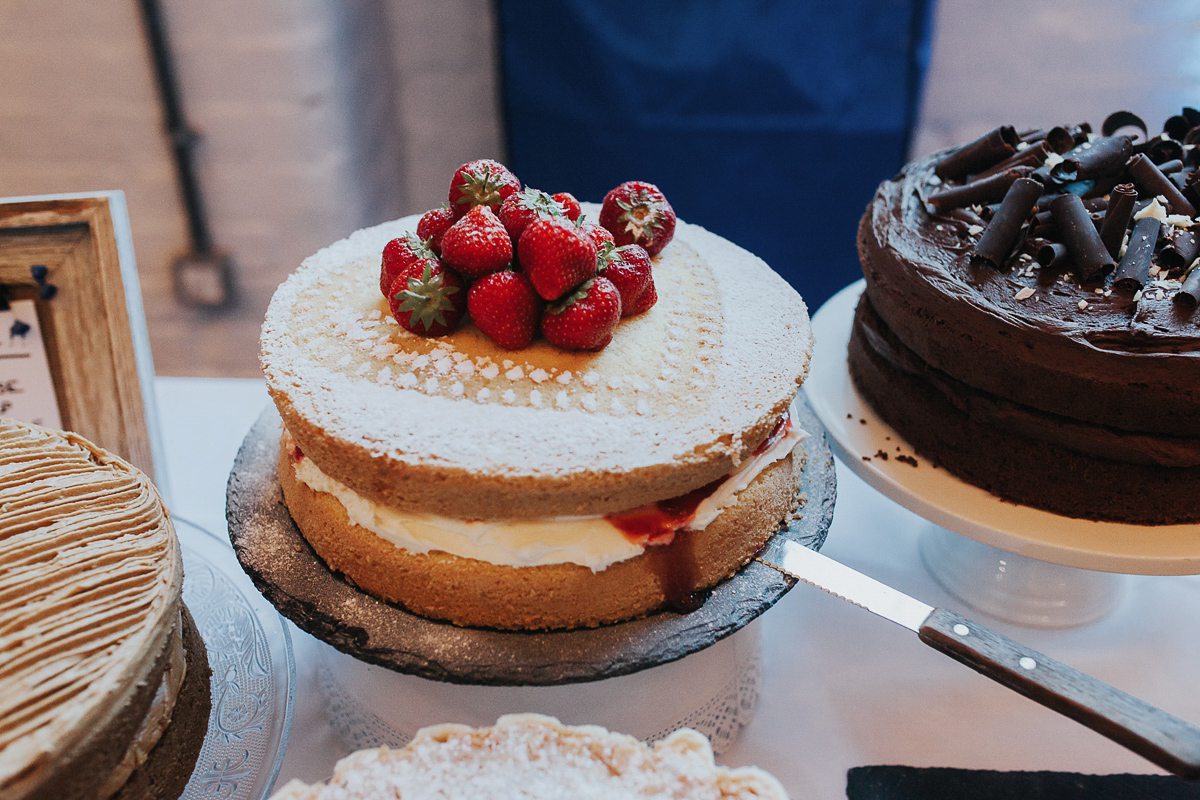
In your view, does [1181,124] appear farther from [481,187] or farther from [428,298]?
[428,298]

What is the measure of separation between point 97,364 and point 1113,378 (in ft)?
5.47

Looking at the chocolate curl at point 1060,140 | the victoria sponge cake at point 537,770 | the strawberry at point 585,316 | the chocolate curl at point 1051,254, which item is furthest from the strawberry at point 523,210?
the chocolate curl at point 1060,140

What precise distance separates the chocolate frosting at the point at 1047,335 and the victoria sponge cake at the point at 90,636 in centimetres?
119

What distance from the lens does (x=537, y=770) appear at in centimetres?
96

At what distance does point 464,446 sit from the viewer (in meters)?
1.14

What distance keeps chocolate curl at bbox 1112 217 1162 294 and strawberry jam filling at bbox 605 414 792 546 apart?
0.76 meters

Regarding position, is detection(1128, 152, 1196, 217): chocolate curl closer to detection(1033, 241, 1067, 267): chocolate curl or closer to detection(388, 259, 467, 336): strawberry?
detection(1033, 241, 1067, 267): chocolate curl

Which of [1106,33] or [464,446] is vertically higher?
[1106,33]

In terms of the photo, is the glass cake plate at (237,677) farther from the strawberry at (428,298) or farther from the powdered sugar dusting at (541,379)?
the strawberry at (428,298)

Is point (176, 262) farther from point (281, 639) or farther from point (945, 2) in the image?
point (945, 2)

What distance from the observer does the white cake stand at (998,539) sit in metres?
1.38

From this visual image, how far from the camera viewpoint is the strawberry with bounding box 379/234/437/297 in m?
1.32

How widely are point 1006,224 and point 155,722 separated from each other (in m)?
1.46

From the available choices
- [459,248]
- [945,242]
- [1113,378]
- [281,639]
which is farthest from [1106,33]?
[281,639]
